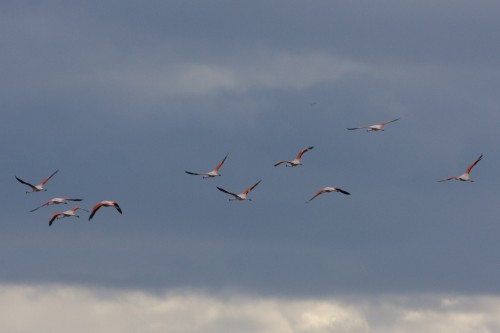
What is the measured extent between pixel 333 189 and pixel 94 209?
34.5 m

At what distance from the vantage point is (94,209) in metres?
185

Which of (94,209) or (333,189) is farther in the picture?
(333,189)

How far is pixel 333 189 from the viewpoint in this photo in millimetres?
199500
